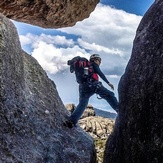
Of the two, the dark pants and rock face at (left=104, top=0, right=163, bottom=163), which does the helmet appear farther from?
rock face at (left=104, top=0, right=163, bottom=163)

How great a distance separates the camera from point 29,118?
1694 centimetres

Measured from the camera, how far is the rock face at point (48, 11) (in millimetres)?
27109

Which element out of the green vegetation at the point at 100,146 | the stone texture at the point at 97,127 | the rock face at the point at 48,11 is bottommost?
the green vegetation at the point at 100,146

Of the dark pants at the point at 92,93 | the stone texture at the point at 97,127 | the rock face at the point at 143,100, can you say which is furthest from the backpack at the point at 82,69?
the stone texture at the point at 97,127

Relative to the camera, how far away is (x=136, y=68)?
13750 mm

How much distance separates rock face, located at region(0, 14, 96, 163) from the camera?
14.9m

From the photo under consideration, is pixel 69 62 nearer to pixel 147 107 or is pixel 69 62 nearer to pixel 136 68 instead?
pixel 136 68

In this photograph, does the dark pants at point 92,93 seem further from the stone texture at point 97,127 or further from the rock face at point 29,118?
the stone texture at point 97,127

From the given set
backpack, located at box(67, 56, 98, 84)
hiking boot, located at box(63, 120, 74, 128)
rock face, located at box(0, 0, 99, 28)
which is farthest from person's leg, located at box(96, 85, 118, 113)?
rock face, located at box(0, 0, 99, 28)

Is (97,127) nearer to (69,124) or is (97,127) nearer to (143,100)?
(69,124)

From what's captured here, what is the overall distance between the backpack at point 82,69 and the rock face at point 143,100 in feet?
14.9

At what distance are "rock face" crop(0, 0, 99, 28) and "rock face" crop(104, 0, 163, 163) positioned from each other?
14232 millimetres

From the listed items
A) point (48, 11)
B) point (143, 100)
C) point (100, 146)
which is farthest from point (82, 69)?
point (100, 146)

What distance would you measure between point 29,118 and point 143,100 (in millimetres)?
7016
